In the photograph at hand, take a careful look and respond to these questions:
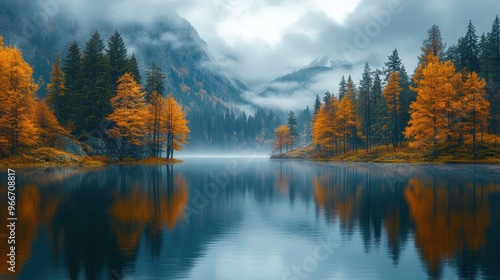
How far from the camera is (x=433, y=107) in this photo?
76562mm

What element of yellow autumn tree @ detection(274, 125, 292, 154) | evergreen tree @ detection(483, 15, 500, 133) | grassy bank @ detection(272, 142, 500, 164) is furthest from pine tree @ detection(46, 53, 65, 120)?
yellow autumn tree @ detection(274, 125, 292, 154)

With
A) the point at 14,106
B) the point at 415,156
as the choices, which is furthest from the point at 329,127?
the point at 14,106

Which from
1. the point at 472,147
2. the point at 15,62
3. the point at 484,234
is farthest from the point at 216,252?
the point at 472,147

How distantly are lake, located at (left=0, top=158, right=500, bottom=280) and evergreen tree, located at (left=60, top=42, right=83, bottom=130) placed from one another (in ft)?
Result: 173

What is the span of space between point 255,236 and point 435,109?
6708cm

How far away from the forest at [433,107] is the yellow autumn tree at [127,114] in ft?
167

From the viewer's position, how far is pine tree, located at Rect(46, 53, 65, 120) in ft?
268

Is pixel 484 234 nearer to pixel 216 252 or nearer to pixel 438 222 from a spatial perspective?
pixel 438 222

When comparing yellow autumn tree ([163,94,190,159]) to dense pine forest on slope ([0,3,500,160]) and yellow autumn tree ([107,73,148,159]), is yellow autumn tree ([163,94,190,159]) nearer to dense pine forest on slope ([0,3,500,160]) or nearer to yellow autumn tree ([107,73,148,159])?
dense pine forest on slope ([0,3,500,160])

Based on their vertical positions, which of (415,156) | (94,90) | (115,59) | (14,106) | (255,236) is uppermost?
(115,59)

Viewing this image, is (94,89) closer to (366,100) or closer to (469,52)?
(366,100)

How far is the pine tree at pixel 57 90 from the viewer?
8175cm

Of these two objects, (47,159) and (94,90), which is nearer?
(47,159)

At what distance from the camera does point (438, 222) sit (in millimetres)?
20969
